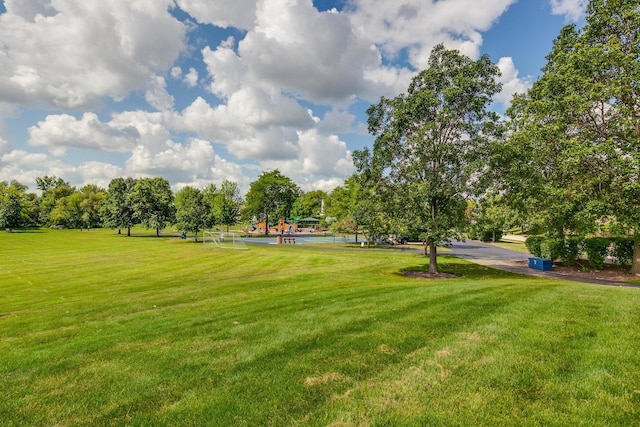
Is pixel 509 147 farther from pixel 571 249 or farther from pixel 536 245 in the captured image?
pixel 536 245

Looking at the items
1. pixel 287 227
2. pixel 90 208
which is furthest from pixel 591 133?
pixel 90 208

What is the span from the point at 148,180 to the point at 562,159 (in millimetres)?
67322

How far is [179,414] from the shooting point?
15.1 ft

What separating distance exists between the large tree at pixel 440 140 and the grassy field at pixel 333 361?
7839 mm

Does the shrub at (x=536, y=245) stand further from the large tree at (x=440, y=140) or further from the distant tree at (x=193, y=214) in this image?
the distant tree at (x=193, y=214)

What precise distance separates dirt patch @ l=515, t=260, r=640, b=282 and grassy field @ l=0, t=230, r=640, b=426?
1208 cm

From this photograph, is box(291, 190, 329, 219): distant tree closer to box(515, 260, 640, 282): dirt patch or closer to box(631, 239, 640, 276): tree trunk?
A: box(515, 260, 640, 282): dirt patch

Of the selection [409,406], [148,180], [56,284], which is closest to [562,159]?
[409,406]

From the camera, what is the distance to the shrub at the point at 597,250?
74.9ft

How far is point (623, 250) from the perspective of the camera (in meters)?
22.8

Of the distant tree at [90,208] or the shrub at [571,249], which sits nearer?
the shrub at [571,249]

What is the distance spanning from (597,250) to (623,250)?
168cm

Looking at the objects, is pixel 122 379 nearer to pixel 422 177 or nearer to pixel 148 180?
pixel 422 177

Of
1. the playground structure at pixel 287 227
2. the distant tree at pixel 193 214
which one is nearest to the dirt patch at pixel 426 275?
the distant tree at pixel 193 214
